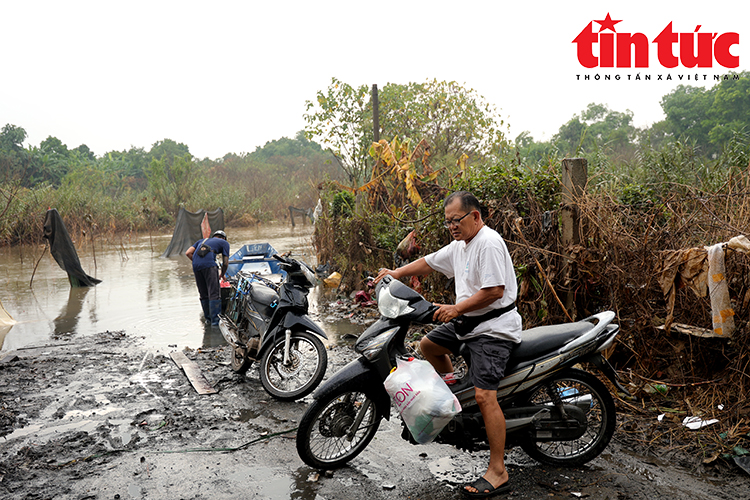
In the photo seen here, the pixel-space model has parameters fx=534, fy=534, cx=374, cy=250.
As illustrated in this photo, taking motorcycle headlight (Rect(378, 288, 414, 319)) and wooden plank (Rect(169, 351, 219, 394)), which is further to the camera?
wooden plank (Rect(169, 351, 219, 394))

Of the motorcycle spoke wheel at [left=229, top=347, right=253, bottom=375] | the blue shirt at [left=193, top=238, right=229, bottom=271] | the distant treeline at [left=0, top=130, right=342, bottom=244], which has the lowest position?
the motorcycle spoke wheel at [left=229, top=347, right=253, bottom=375]

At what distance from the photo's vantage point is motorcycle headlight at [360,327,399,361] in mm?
3291

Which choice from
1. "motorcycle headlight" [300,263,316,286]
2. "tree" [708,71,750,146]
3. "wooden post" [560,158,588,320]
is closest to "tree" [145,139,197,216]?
"motorcycle headlight" [300,263,316,286]

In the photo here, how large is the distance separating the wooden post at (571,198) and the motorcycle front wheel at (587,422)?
1.72 meters

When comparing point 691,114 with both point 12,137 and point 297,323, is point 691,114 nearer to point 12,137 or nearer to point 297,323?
point 297,323

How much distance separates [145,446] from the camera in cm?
398

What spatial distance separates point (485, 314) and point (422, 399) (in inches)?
24.5

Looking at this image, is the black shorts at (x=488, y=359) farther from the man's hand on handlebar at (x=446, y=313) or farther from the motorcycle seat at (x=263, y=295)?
the motorcycle seat at (x=263, y=295)

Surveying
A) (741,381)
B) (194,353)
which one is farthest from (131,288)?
(741,381)

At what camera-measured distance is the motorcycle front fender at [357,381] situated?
3340 mm

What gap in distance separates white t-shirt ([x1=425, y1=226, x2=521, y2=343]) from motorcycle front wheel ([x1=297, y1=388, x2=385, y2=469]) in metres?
0.83

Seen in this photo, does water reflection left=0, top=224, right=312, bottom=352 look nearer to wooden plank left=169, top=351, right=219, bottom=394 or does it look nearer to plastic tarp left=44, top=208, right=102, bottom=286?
plastic tarp left=44, top=208, right=102, bottom=286

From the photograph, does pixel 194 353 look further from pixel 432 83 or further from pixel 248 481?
pixel 432 83

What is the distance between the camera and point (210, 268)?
7.97 metres
